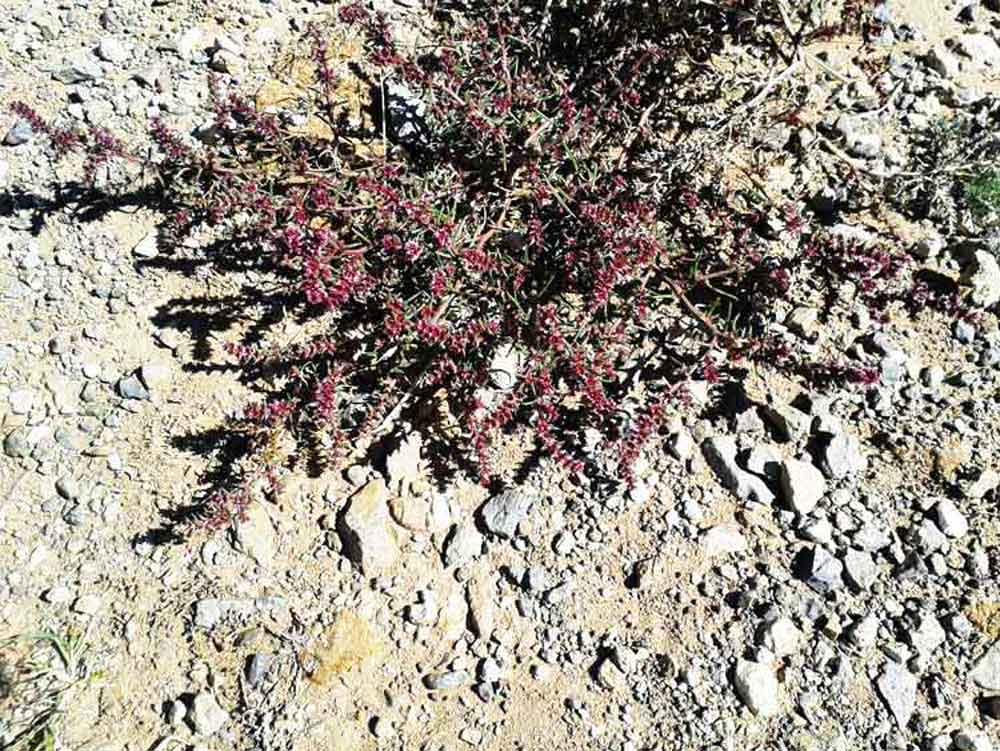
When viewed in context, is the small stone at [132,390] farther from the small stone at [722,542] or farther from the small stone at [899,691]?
the small stone at [899,691]

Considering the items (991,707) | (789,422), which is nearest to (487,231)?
(789,422)

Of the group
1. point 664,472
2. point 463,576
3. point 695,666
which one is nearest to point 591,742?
point 695,666

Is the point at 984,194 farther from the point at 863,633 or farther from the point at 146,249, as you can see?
the point at 146,249

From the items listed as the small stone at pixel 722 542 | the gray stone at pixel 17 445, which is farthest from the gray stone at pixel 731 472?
the gray stone at pixel 17 445

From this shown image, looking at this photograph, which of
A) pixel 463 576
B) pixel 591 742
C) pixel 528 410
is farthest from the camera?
pixel 528 410

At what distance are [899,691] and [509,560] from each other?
142 cm

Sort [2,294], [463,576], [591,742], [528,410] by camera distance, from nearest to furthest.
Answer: [591,742] → [463,576] → [528,410] → [2,294]

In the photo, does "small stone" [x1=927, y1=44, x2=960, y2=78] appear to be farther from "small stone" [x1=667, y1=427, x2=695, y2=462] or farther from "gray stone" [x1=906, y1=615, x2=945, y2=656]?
"gray stone" [x1=906, y1=615, x2=945, y2=656]

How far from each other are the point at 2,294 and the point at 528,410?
2.32 meters

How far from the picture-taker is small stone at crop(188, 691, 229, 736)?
3326 mm

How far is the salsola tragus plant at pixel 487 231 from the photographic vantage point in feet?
11.8

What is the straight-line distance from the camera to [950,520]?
341 centimetres

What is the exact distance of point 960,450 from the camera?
11.6 ft

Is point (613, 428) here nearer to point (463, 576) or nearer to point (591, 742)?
point (463, 576)
